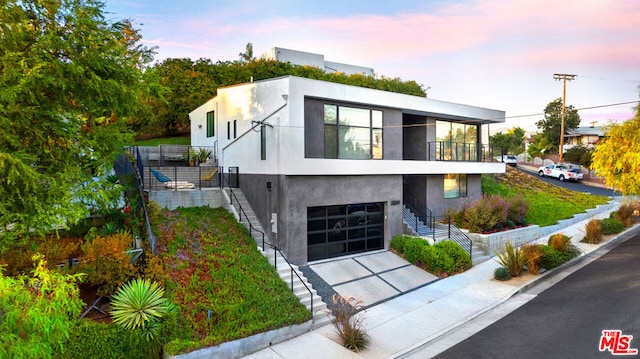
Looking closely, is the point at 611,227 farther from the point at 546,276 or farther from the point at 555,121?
the point at 555,121

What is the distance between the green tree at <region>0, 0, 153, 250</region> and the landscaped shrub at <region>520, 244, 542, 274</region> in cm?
1406

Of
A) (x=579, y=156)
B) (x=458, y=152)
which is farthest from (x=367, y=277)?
(x=579, y=156)

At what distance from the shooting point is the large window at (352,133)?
1414 centimetres

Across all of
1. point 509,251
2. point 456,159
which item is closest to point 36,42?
point 509,251

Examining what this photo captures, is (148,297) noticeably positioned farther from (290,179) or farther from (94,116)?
(290,179)

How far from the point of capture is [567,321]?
30.1ft

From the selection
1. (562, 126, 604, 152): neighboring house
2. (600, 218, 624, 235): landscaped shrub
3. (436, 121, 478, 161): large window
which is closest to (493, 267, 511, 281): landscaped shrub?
(436, 121, 478, 161): large window

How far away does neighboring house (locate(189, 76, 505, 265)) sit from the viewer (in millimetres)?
12875

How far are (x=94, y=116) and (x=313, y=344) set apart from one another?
318 inches

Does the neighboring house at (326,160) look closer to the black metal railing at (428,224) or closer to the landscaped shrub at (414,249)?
the black metal railing at (428,224)

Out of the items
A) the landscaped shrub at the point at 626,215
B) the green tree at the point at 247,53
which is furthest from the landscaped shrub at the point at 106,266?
the green tree at the point at 247,53

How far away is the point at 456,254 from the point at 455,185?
7.28 meters

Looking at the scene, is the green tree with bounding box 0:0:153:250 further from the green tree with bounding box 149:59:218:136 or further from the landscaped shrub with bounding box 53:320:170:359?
the green tree with bounding box 149:59:218:136

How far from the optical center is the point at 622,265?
13828 mm
